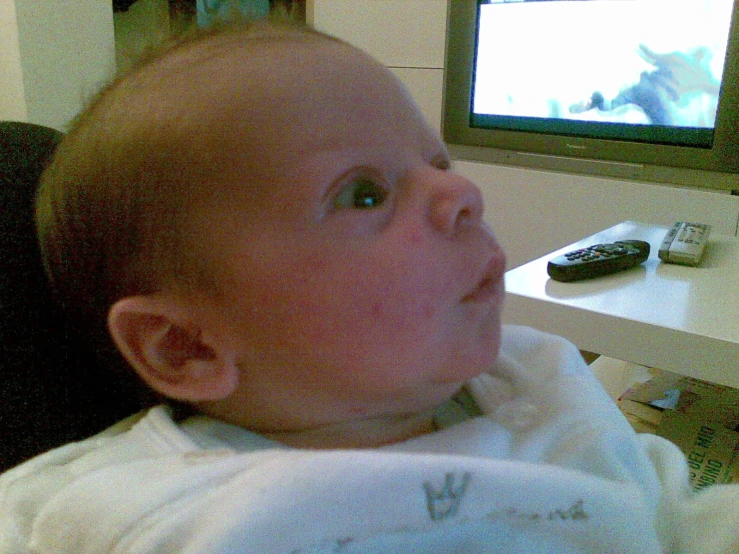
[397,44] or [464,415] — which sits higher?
[397,44]

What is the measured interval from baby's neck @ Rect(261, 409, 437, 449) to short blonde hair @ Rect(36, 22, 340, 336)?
0.15 meters

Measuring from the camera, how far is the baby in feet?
1.36

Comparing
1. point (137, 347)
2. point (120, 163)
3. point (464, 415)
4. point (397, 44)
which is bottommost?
point (464, 415)

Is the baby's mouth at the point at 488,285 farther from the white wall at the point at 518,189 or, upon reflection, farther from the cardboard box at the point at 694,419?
the white wall at the point at 518,189

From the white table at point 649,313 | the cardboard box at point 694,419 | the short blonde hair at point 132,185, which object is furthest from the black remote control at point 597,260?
the short blonde hair at point 132,185

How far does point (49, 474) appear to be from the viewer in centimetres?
43

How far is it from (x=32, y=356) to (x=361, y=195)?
30cm

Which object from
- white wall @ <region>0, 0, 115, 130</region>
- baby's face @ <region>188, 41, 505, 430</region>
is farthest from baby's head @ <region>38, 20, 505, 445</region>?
white wall @ <region>0, 0, 115, 130</region>

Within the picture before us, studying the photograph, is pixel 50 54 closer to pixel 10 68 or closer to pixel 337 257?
pixel 10 68

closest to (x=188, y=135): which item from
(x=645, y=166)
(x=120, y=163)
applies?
(x=120, y=163)

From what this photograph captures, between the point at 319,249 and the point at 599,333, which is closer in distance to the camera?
the point at 319,249

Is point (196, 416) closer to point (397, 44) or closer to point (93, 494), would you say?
point (93, 494)

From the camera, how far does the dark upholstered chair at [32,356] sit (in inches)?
19.3

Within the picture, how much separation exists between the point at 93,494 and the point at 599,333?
0.60 metres
